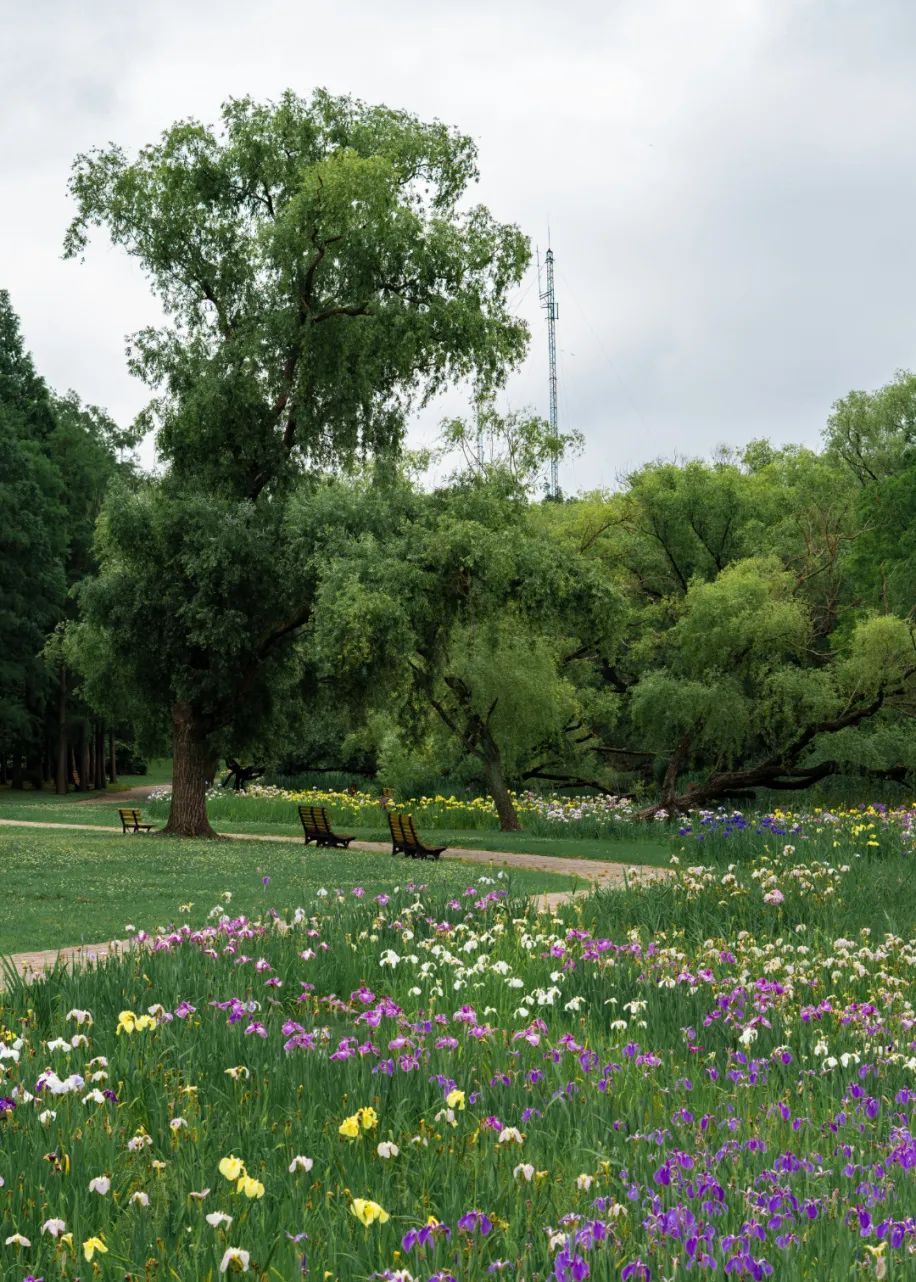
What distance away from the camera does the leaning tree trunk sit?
79.6 feet

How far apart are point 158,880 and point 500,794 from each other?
1134 cm

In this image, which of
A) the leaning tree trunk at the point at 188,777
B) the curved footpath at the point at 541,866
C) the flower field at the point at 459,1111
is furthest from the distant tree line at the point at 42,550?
the flower field at the point at 459,1111

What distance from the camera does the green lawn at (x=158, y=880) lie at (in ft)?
37.3

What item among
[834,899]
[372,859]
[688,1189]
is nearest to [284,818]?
[372,859]

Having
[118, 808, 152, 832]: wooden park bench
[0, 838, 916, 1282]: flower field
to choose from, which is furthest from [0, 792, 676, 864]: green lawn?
[0, 838, 916, 1282]: flower field

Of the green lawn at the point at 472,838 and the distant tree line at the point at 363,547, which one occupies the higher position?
the distant tree line at the point at 363,547

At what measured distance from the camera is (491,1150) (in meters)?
4.07

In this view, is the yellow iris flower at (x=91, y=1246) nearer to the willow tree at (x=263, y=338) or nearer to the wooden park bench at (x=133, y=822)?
the willow tree at (x=263, y=338)

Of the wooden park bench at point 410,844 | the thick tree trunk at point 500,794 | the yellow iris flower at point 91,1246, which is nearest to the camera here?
the yellow iris flower at point 91,1246

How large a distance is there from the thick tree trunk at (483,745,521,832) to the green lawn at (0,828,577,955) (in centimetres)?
→ 474

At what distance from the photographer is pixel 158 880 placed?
1552cm

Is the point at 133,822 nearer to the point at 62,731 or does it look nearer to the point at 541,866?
the point at 541,866

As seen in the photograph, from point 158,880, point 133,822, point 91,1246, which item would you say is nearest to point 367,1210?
point 91,1246

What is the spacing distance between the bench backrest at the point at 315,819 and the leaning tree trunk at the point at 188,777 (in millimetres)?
2062
